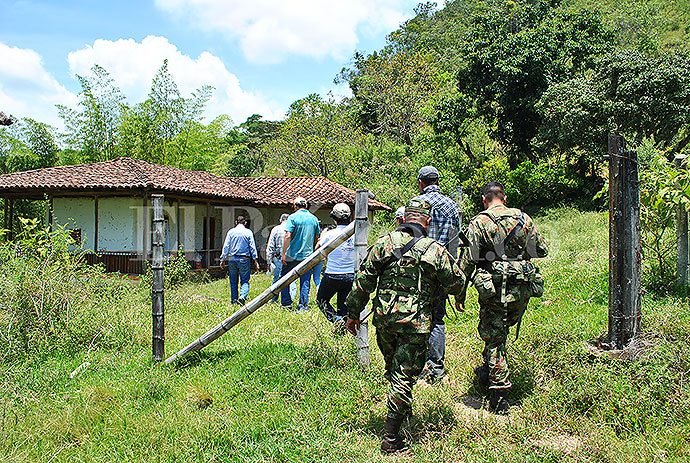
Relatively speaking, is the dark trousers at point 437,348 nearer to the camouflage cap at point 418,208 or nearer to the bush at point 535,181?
the camouflage cap at point 418,208

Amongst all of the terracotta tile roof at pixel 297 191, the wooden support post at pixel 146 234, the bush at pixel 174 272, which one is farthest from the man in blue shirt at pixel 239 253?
the terracotta tile roof at pixel 297 191

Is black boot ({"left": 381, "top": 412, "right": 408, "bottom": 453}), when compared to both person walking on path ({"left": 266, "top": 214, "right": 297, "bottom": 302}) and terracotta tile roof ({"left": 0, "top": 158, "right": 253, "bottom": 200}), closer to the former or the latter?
person walking on path ({"left": 266, "top": 214, "right": 297, "bottom": 302})

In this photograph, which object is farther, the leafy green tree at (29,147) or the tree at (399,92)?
the tree at (399,92)

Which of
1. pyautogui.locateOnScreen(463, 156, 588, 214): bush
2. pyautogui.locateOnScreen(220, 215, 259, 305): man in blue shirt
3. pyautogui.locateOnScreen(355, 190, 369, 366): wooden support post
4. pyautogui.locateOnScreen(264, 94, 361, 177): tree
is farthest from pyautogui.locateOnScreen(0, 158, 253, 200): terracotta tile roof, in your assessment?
pyautogui.locateOnScreen(355, 190, 369, 366): wooden support post

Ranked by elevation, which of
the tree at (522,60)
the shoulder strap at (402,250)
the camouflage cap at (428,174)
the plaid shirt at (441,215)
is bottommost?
the shoulder strap at (402,250)

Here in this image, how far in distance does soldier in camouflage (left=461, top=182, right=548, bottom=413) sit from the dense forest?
1272 centimetres

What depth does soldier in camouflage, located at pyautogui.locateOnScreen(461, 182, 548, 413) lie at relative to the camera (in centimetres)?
379

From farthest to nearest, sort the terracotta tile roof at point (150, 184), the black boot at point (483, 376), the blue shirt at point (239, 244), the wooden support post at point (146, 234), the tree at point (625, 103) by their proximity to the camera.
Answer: the tree at point (625, 103), the wooden support post at point (146, 234), the terracotta tile roof at point (150, 184), the blue shirt at point (239, 244), the black boot at point (483, 376)

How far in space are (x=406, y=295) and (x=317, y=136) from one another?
894 inches

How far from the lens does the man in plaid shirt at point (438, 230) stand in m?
4.26

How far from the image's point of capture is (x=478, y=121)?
2103cm

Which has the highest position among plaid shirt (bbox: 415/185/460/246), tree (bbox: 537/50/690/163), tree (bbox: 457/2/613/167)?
tree (bbox: 457/2/613/167)

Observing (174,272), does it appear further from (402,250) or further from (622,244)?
(622,244)

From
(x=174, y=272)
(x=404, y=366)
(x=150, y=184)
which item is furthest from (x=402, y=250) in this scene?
(x=150, y=184)
